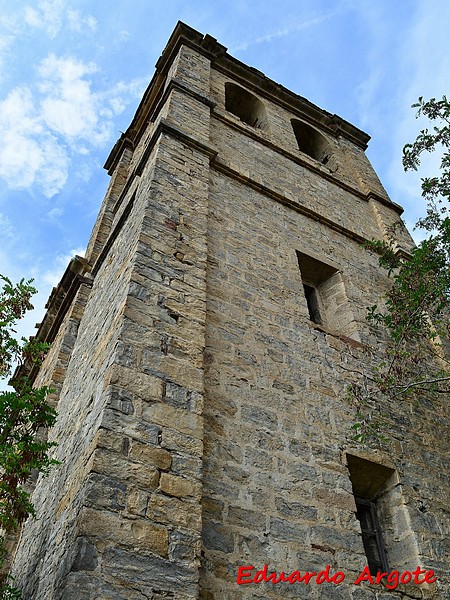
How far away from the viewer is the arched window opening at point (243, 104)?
10.6 meters

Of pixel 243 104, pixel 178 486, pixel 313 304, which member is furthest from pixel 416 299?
pixel 243 104

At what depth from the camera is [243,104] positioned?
10812 mm

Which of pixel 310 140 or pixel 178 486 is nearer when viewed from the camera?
pixel 178 486

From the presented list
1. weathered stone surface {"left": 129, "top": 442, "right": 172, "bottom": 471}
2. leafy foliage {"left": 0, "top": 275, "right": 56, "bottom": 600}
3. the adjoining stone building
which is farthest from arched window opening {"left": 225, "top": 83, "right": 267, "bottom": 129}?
weathered stone surface {"left": 129, "top": 442, "right": 172, "bottom": 471}

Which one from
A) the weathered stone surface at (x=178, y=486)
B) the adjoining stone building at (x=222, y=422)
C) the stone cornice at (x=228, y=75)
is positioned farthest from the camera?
the stone cornice at (x=228, y=75)

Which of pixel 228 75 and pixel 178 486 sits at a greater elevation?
pixel 228 75

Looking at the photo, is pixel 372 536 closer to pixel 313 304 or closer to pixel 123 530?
pixel 123 530

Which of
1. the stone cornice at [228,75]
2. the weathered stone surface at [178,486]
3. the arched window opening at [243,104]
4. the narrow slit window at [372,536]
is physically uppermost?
the stone cornice at [228,75]

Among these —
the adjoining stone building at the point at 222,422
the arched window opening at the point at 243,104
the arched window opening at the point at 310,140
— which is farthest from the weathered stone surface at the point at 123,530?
the arched window opening at the point at 310,140

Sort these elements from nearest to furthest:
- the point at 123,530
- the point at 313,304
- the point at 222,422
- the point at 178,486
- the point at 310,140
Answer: the point at 123,530 < the point at 178,486 < the point at 222,422 < the point at 313,304 < the point at 310,140

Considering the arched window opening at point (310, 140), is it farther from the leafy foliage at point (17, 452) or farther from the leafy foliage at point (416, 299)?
the leafy foliage at point (17, 452)

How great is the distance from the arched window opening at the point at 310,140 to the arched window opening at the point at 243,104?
97 cm

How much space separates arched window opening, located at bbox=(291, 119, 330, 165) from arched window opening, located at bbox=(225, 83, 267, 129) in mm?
969

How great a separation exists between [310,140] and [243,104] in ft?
5.94
